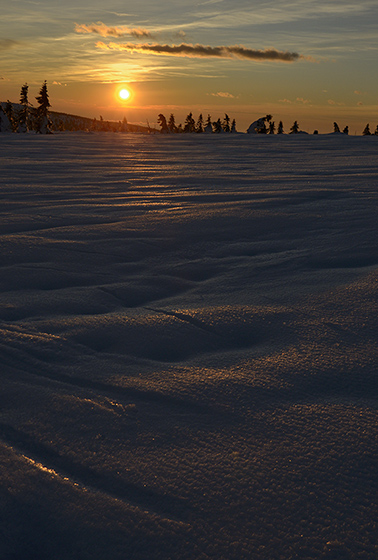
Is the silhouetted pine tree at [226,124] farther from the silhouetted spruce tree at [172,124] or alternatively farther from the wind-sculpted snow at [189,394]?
the wind-sculpted snow at [189,394]

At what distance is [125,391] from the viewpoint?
5.08 feet

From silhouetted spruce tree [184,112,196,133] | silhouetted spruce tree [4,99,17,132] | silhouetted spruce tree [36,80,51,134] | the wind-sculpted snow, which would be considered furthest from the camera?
silhouetted spruce tree [184,112,196,133]

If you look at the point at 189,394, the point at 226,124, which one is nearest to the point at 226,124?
the point at 226,124

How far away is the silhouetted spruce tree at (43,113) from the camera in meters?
36.7

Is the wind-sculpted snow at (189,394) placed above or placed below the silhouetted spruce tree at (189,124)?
below

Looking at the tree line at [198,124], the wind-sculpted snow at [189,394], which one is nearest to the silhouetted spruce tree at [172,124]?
the tree line at [198,124]

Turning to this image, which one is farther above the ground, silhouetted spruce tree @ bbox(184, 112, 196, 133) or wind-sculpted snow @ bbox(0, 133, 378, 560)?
silhouetted spruce tree @ bbox(184, 112, 196, 133)

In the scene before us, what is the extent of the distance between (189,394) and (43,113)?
41.9 metres

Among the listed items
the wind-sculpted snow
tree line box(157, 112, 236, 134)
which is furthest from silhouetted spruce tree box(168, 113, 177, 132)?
the wind-sculpted snow

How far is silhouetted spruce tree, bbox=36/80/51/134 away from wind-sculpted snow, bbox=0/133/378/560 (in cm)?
3651

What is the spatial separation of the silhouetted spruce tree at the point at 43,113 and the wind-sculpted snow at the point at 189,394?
3651 cm

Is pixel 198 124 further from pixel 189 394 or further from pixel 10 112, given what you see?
pixel 189 394

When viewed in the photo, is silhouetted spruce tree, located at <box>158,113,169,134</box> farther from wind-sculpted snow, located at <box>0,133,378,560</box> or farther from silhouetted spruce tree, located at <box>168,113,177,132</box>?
wind-sculpted snow, located at <box>0,133,378,560</box>

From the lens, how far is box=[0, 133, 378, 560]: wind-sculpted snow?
104 cm
